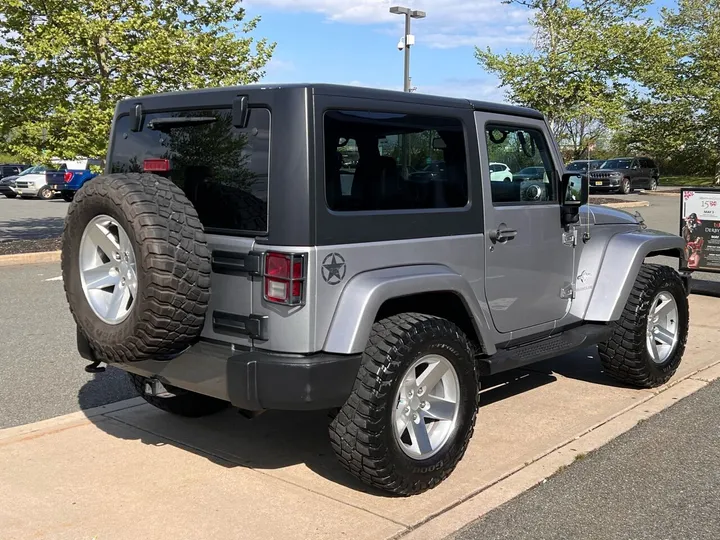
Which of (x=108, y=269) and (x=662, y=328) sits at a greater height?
(x=108, y=269)

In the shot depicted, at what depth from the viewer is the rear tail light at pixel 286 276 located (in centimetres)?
335

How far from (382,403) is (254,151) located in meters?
1.32

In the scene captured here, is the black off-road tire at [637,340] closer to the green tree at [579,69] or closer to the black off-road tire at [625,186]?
the green tree at [579,69]

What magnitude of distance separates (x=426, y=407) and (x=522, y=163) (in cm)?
176

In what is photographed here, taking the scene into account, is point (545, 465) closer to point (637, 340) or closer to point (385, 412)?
point (385, 412)

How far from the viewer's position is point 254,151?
3.56 metres

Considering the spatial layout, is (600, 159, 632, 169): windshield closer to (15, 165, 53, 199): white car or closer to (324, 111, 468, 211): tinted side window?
(15, 165, 53, 199): white car

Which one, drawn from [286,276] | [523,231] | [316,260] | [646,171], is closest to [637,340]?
[523,231]

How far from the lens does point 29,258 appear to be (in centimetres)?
1214

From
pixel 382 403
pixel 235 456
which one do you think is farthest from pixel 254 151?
pixel 235 456

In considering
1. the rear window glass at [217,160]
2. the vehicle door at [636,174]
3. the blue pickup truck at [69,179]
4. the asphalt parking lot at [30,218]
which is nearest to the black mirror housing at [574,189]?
the rear window glass at [217,160]

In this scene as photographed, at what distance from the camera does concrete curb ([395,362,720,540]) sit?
3475 mm

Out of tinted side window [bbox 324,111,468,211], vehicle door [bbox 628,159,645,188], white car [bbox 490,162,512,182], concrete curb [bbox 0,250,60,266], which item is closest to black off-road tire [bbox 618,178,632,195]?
vehicle door [bbox 628,159,645,188]

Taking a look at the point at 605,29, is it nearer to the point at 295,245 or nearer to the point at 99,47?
the point at 99,47
